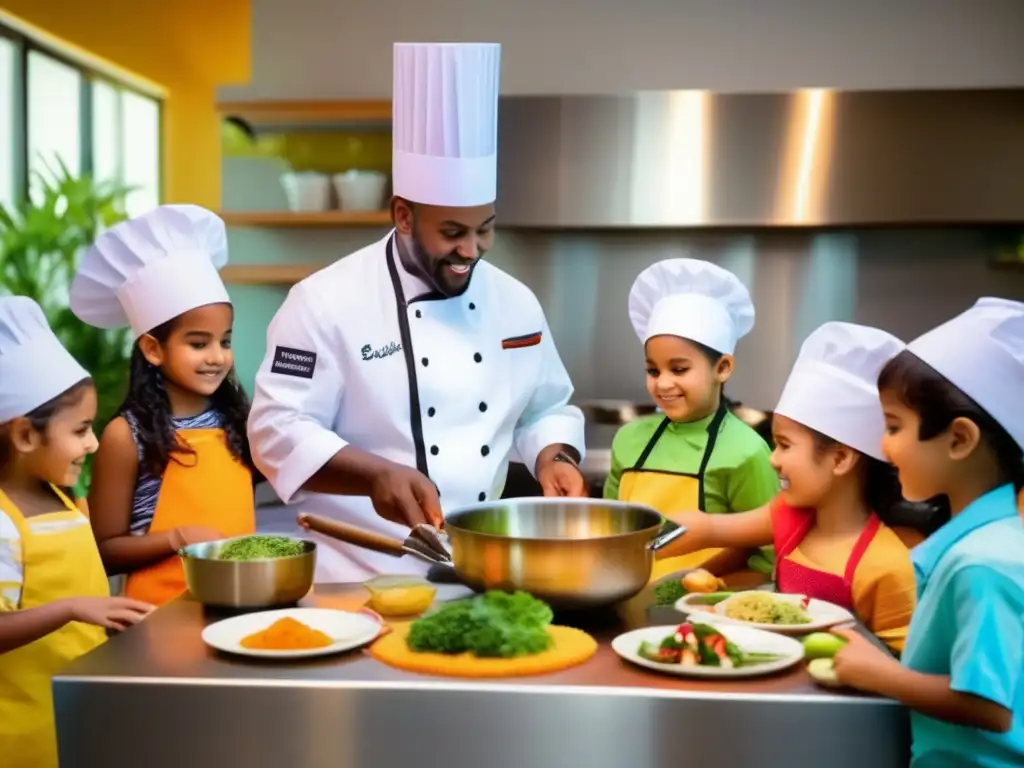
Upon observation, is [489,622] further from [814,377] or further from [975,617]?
[814,377]

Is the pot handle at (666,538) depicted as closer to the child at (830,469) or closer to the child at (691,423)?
the child at (830,469)

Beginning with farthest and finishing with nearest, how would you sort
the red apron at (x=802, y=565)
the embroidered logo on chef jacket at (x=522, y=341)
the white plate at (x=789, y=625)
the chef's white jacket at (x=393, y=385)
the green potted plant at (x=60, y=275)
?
1. the green potted plant at (x=60, y=275)
2. the embroidered logo on chef jacket at (x=522, y=341)
3. the chef's white jacket at (x=393, y=385)
4. the red apron at (x=802, y=565)
5. the white plate at (x=789, y=625)

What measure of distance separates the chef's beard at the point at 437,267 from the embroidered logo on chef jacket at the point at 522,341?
13 cm

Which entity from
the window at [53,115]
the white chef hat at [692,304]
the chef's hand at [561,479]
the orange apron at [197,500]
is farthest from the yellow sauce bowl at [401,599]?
the window at [53,115]

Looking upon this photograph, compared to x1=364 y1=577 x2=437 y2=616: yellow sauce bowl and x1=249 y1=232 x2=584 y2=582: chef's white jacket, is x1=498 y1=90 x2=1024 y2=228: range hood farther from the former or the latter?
x1=364 y1=577 x2=437 y2=616: yellow sauce bowl

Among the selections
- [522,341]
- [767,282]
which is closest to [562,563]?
[522,341]

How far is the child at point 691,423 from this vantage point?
2.24 meters

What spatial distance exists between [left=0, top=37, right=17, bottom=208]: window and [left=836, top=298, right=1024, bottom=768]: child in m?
3.71

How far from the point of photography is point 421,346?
2043mm

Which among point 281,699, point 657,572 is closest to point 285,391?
point 657,572

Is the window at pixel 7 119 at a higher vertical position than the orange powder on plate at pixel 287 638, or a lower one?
higher

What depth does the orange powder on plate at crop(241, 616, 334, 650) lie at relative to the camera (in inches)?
49.1

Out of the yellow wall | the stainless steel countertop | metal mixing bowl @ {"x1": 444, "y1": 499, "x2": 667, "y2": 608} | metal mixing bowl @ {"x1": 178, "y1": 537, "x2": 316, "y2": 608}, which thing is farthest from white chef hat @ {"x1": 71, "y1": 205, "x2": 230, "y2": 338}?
the yellow wall

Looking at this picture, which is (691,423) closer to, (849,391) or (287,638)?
(849,391)
